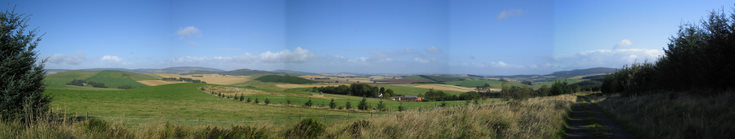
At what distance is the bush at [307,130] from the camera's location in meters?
6.00

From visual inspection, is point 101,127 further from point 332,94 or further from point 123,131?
point 332,94

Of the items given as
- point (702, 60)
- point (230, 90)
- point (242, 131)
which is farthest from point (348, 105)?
point (242, 131)

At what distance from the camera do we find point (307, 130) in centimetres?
612

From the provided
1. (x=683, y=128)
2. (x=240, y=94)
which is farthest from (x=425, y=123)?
(x=240, y=94)

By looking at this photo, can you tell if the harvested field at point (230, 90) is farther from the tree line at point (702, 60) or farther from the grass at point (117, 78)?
the tree line at point (702, 60)

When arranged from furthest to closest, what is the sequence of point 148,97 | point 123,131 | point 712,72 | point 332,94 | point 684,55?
1. point 332,94
2. point 148,97
3. point 684,55
4. point 712,72
5. point 123,131

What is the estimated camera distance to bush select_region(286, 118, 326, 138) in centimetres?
600

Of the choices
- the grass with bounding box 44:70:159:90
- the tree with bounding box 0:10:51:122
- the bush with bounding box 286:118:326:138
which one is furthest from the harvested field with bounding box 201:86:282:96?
the bush with bounding box 286:118:326:138

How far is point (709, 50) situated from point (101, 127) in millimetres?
22558

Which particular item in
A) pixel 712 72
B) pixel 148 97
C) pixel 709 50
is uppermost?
pixel 709 50

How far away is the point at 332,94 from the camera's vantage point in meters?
68.7

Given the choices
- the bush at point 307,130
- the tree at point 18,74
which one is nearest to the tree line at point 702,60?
the bush at point 307,130

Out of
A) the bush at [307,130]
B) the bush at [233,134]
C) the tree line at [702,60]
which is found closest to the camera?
the bush at [233,134]

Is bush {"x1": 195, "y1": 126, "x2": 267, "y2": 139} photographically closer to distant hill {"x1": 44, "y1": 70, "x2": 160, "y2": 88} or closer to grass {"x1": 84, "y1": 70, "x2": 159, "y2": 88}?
distant hill {"x1": 44, "y1": 70, "x2": 160, "y2": 88}
